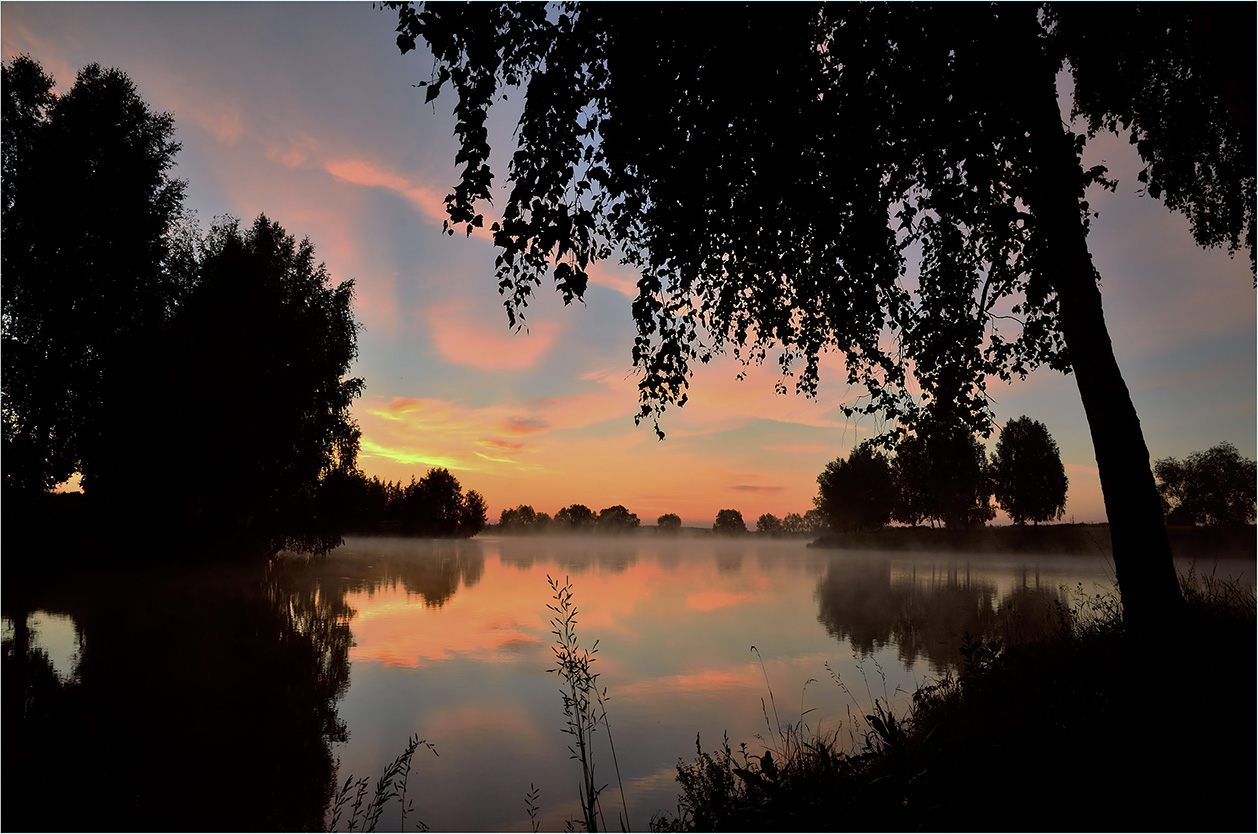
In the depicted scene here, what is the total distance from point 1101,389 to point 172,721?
11.6m

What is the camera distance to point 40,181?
18.0 metres

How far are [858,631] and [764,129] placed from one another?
12678mm

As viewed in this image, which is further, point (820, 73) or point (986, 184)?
point (820, 73)

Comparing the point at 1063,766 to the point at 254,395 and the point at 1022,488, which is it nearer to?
the point at 254,395

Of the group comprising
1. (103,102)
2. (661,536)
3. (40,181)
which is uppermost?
(103,102)

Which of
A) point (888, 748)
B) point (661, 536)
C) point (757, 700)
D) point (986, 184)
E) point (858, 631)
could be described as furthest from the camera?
point (661, 536)

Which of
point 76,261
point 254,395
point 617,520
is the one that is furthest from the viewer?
point 617,520

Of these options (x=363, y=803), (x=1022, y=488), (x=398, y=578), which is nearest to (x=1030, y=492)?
(x=1022, y=488)

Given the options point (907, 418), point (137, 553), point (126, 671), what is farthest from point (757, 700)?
point (137, 553)

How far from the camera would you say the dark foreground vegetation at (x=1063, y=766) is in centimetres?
325

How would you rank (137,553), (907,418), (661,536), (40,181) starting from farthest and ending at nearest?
(661,536) < (137,553) < (40,181) < (907,418)

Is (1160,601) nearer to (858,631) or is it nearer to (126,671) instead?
(858,631)

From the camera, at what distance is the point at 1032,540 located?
51.1 meters

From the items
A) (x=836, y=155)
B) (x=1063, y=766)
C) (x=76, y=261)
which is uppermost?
(x=76, y=261)
